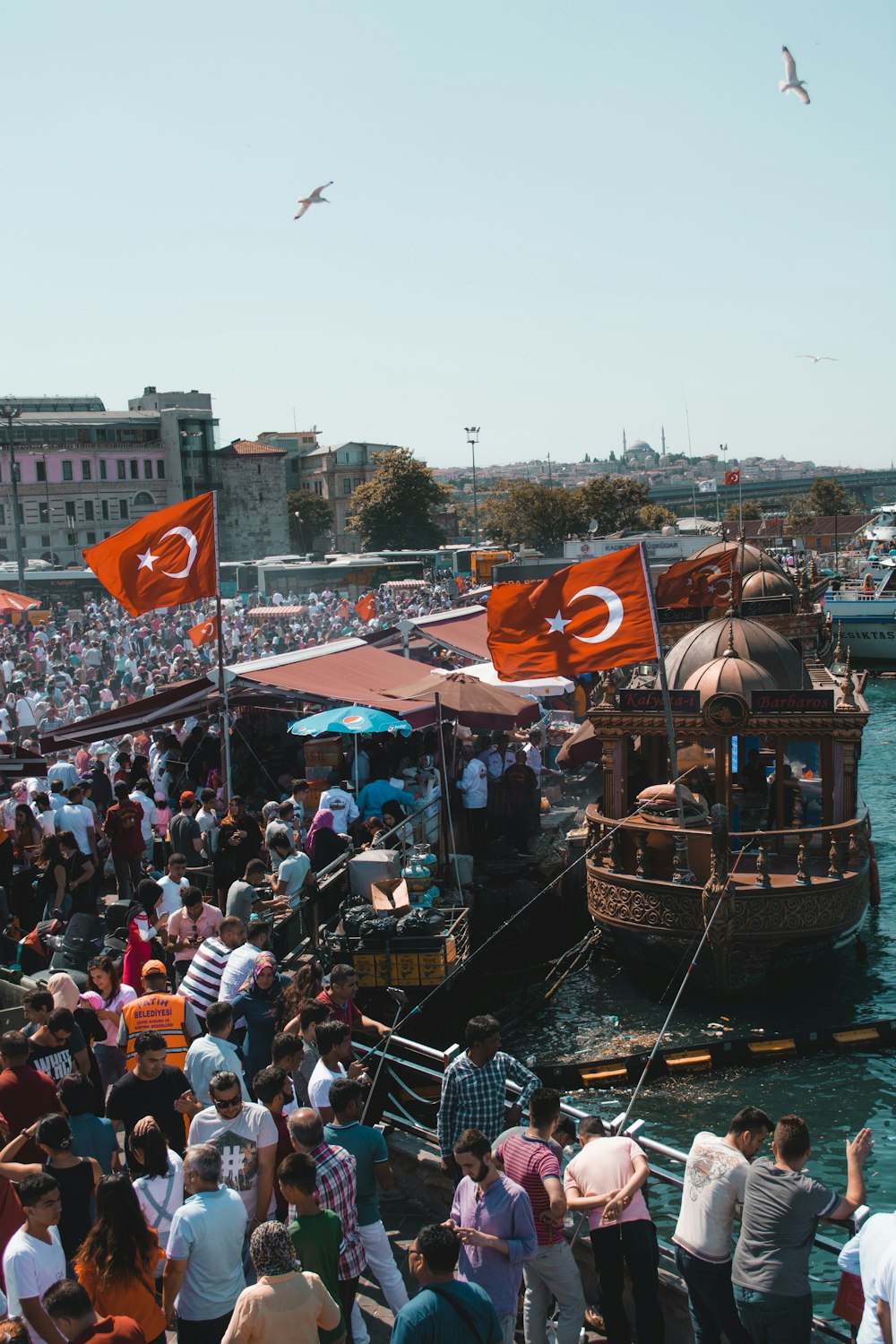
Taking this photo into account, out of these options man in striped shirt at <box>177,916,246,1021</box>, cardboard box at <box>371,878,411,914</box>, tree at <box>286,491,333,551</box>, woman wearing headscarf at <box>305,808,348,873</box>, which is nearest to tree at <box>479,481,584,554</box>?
tree at <box>286,491,333,551</box>

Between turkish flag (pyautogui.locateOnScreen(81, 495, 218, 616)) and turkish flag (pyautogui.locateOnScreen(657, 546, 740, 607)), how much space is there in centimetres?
934

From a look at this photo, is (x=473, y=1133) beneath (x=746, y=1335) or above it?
above

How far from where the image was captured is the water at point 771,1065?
11.5 metres

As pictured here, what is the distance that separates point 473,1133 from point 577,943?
11.9 metres

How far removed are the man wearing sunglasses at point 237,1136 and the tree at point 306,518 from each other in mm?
110588

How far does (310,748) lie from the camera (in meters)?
16.8

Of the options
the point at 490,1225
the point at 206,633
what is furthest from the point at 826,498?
the point at 490,1225

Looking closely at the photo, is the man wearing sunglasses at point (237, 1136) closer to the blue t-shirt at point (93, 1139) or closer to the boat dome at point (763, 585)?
the blue t-shirt at point (93, 1139)

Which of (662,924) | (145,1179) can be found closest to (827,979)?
(662,924)

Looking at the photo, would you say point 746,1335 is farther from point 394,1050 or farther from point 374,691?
point 374,691

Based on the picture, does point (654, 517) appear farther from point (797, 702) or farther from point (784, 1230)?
point (784, 1230)

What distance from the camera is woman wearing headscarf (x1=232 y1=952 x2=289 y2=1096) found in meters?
7.91

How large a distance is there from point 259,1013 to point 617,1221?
8.96ft

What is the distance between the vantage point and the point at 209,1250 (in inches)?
215
